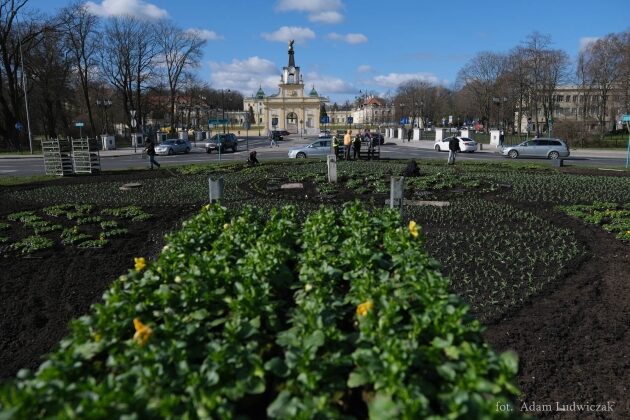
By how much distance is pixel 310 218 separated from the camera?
5.31 metres

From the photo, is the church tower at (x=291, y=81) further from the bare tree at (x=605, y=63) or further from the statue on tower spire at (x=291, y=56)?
the bare tree at (x=605, y=63)

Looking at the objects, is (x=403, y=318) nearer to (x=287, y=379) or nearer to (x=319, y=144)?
(x=287, y=379)

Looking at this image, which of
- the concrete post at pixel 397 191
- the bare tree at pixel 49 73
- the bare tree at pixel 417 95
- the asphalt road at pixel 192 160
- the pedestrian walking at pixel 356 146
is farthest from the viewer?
the bare tree at pixel 417 95

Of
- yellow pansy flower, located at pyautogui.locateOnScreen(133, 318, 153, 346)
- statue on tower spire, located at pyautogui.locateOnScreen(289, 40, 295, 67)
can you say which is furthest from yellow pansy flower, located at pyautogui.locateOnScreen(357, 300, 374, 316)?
statue on tower spire, located at pyautogui.locateOnScreen(289, 40, 295, 67)

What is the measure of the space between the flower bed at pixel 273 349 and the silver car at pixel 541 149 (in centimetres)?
3383

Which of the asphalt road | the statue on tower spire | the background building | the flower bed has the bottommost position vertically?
the asphalt road

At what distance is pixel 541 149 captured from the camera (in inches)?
1340

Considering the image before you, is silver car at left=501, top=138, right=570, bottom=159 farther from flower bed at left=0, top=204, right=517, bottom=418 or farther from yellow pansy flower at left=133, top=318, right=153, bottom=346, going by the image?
yellow pansy flower at left=133, top=318, right=153, bottom=346

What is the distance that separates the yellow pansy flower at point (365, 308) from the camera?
2866mm

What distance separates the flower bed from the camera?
205cm

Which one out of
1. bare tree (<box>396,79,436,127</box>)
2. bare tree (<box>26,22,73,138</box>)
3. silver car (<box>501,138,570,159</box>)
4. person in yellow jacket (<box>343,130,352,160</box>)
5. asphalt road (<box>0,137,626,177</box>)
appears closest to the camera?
person in yellow jacket (<box>343,130,352,160</box>)

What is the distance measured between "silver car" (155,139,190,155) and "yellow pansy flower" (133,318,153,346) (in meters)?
40.6

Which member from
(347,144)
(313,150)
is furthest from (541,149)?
(313,150)

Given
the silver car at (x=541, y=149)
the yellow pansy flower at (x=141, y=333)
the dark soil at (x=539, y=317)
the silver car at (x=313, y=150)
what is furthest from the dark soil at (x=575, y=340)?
the silver car at (x=541, y=149)
